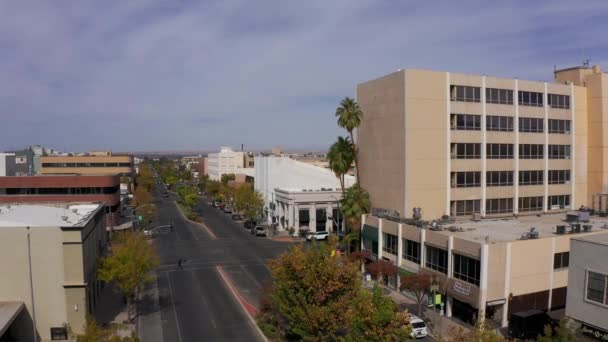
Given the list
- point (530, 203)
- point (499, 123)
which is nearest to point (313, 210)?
Result: point (530, 203)

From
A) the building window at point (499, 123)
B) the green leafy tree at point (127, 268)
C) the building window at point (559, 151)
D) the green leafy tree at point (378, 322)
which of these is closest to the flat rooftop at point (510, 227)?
the building window at point (559, 151)

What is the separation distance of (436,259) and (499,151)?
1825 cm

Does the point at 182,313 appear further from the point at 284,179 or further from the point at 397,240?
the point at 284,179

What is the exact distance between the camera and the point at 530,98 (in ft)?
175

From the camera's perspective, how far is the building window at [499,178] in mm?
51906

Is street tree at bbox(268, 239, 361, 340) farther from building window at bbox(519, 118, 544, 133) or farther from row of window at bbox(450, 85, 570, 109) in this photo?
building window at bbox(519, 118, 544, 133)

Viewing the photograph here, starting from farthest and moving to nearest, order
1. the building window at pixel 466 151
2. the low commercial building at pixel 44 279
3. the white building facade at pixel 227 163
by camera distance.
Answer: the white building facade at pixel 227 163 < the building window at pixel 466 151 < the low commercial building at pixel 44 279

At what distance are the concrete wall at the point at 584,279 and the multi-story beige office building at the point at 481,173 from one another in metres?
9.00

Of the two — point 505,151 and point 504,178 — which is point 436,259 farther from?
point 505,151

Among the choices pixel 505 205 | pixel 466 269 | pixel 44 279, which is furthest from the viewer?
pixel 505 205

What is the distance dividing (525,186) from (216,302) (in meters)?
37.6

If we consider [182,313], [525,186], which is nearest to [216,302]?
[182,313]

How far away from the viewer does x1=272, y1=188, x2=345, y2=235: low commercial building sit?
81.0m

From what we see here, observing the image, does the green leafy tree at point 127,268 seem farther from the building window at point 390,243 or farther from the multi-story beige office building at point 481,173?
the multi-story beige office building at point 481,173
